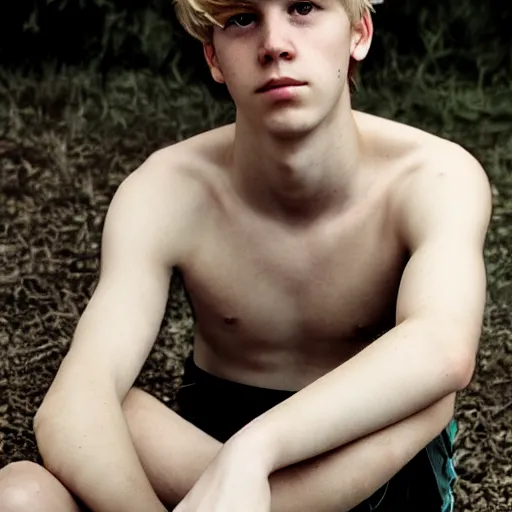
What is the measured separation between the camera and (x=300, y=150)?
1039mm

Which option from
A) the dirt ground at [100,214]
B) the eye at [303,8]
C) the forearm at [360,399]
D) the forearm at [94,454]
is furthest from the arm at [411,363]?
the dirt ground at [100,214]

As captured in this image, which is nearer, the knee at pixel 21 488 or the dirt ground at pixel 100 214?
the knee at pixel 21 488

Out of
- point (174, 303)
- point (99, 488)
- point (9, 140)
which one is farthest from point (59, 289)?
point (99, 488)

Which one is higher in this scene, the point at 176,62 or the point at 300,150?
the point at 300,150

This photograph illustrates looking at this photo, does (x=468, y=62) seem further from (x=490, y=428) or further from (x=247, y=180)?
(x=247, y=180)

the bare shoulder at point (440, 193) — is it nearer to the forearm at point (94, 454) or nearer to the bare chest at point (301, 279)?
the bare chest at point (301, 279)

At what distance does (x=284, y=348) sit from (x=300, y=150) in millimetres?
228

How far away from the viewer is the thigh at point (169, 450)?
1001 millimetres

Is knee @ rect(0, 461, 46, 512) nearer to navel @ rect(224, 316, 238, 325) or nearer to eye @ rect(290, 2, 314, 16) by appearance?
navel @ rect(224, 316, 238, 325)

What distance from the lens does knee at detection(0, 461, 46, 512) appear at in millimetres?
889

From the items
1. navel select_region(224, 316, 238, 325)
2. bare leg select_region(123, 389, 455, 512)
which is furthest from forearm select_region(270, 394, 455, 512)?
navel select_region(224, 316, 238, 325)

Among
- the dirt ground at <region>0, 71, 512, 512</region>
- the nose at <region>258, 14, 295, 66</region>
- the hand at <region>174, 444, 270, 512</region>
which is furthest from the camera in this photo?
the dirt ground at <region>0, 71, 512, 512</region>

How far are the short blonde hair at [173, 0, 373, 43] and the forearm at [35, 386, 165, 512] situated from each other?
0.34m

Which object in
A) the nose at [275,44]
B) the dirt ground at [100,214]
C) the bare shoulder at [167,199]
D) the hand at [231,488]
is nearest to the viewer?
the hand at [231,488]
